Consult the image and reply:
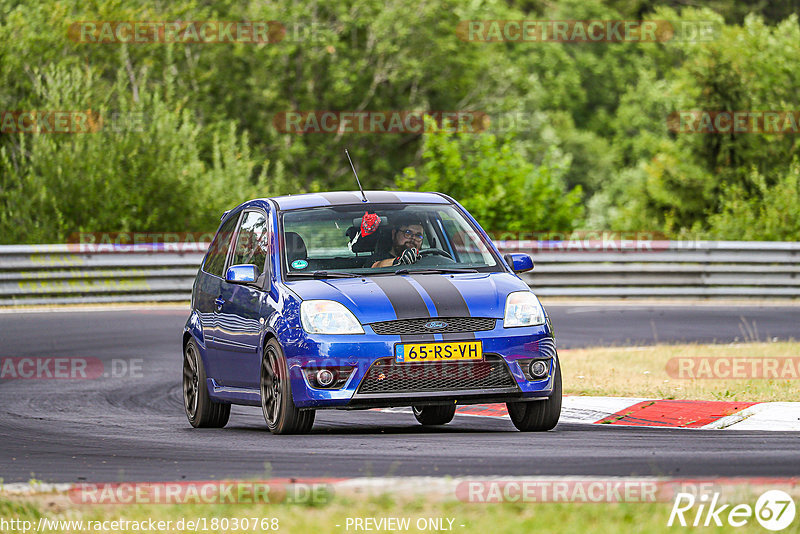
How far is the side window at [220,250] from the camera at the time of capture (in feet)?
35.8

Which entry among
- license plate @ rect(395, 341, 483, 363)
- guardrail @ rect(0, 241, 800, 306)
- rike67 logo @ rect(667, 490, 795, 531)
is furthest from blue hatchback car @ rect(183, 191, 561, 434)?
guardrail @ rect(0, 241, 800, 306)

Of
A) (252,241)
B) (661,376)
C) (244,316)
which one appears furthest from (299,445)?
(661,376)

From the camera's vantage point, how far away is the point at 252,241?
410 inches

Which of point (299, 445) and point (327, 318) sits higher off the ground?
point (327, 318)

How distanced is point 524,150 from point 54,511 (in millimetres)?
46726

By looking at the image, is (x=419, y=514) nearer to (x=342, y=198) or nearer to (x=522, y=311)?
(x=522, y=311)

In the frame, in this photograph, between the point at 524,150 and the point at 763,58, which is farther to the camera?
the point at 524,150

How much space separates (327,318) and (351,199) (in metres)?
1.61

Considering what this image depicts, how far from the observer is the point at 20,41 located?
A: 32.2m

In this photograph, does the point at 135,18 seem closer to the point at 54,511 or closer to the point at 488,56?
the point at 488,56

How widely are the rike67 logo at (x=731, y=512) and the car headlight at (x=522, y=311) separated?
3.11 meters

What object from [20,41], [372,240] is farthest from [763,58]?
[372,240]

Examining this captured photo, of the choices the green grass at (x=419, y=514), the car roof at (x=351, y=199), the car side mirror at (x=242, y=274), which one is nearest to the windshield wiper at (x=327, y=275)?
the car side mirror at (x=242, y=274)

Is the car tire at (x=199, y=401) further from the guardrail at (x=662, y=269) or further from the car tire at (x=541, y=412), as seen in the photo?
the guardrail at (x=662, y=269)
